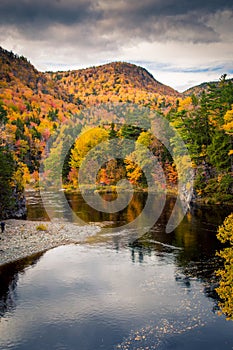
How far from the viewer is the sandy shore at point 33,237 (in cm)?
3553

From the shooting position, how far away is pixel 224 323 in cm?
2191

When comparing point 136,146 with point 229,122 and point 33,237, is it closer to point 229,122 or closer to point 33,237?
point 229,122

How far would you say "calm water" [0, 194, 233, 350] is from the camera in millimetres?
20312

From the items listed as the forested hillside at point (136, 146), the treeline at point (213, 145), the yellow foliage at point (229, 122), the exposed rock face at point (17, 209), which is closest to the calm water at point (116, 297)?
the forested hillside at point (136, 146)

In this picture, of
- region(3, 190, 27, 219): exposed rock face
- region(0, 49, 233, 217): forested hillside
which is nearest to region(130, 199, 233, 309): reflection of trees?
region(0, 49, 233, 217): forested hillside

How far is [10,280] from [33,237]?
40.5 ft

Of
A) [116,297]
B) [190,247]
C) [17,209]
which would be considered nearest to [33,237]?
[17,209]

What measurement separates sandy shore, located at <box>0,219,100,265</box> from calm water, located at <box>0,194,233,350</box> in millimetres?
1779

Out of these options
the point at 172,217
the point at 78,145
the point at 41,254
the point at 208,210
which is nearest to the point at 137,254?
the point at 41,254

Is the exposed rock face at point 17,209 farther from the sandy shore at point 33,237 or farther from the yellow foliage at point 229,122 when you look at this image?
the yellow foliage at point 229,122

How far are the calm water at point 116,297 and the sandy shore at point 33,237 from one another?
178 cm

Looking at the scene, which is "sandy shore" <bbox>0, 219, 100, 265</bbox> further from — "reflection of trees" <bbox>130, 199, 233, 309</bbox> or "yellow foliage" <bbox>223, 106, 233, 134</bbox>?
"yellow foliage" <bbox>223, 106, 233, 134</bbox>

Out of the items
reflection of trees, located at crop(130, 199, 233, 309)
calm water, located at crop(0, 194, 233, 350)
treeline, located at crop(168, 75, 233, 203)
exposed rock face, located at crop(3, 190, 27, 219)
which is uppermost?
treeline, located at crop(168, 75, 233, 203)

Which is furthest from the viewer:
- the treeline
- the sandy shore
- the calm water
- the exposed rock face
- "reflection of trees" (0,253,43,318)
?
the treeline
